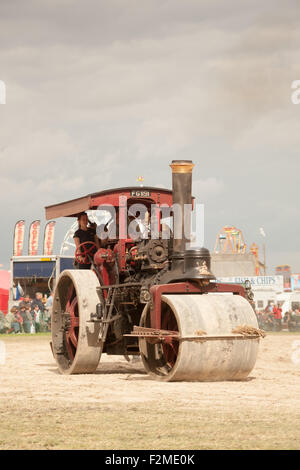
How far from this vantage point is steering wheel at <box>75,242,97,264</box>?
11604mm

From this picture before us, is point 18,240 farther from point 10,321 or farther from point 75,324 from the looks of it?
point 75,324

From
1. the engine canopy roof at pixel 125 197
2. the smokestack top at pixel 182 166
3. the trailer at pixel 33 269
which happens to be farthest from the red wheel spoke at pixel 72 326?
the trailer at pixel 33 269

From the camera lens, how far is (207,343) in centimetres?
884

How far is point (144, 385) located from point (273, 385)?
4.68 ft

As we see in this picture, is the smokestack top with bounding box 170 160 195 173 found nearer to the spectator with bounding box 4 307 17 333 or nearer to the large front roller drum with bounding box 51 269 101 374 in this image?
the large front roller drum with bounding box 51 269 101 374

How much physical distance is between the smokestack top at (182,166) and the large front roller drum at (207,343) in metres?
1.71

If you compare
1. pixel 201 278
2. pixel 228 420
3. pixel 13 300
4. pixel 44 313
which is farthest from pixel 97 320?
pixel 13 300

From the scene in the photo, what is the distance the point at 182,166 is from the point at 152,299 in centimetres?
184

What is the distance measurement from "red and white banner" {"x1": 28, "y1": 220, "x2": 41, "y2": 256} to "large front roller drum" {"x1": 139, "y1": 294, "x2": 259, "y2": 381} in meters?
37.4

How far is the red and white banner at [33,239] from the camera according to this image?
46.4m

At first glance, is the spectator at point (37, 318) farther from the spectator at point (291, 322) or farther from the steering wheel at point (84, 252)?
the steering wheel at point (84, 252)

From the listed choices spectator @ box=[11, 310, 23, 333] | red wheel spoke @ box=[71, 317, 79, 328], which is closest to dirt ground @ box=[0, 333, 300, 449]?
red wheel spoke @ box=[71, 317, 79, 328]
